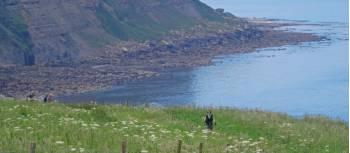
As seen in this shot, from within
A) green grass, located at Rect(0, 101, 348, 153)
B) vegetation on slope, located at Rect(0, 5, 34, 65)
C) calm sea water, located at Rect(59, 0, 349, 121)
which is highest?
green grass, located at Rect(0, 101, 348, 153)

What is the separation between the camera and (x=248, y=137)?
2859cm

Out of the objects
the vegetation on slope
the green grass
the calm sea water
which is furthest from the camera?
the vegetation on slope

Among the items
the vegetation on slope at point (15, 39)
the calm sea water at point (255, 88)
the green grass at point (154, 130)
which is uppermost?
the green grass at point (154, 130)

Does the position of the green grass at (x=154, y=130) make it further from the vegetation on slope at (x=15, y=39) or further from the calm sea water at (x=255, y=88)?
the vegetation on slope at (x=15, y=39)

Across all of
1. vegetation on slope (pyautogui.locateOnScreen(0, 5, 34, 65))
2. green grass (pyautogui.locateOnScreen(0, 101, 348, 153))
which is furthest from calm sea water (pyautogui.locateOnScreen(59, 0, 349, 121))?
green grass (pyautogui.locateOnScreen(0, 101, 348, 153))

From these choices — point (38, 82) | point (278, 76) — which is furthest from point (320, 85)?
point (38, 82)

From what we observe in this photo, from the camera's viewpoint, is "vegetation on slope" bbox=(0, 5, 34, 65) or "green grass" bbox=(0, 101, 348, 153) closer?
"green grass" bbox=(0, 101, 348, 153)

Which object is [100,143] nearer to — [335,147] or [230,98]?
[335,147]

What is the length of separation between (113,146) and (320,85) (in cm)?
12470

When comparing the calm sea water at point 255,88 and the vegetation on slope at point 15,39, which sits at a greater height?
the vegetation on slope at point 15,39

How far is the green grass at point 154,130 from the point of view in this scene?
24344mm

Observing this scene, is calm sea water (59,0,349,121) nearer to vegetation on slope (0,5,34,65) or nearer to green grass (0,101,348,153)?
vegetation on slope (0,5,34,65)

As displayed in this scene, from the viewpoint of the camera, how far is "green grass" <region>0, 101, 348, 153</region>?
24.3 metres

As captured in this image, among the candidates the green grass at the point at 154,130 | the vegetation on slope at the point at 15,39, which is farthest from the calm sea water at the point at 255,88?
the green grass at the point at 154,130
